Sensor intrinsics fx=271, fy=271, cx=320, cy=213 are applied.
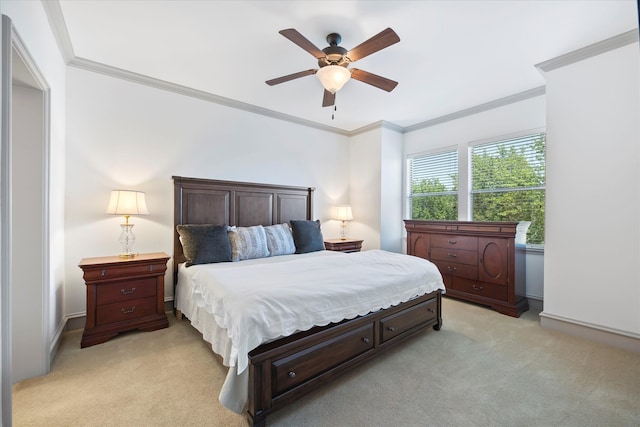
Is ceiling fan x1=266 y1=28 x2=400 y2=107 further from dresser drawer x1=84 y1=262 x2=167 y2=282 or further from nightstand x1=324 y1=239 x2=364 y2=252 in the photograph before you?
nightstand x1=324 y1=239 x2=364 y2=252

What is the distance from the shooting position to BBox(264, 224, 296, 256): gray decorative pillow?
3.52 meters

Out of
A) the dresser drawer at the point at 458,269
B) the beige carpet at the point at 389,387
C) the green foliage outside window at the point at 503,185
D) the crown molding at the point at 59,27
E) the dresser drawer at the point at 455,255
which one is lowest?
the beige carpet at the point at 389,387

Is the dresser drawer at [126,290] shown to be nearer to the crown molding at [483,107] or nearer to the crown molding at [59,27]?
the crown molding at [59,27]

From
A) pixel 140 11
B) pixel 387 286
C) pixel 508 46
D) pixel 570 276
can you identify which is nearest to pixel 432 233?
pixel 570 276

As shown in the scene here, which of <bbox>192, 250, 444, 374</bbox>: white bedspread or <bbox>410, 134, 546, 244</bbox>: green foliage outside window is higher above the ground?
<bbox>410, 134, 546, 244</bbox>: green foliage outside window

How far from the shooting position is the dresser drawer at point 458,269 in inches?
142

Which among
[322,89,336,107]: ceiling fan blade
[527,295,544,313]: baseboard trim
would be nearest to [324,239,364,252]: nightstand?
[322,89,336,107]: ceiling fan blade

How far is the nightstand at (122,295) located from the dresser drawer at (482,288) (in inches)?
145

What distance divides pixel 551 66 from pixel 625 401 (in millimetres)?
3016

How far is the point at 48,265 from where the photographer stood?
6.80ft

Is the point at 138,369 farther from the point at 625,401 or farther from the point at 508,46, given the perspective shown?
the point at 508,46

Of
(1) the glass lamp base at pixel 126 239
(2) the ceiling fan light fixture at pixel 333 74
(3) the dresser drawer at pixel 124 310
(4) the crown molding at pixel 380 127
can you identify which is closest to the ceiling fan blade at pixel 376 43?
(2) the ceiling fan light fixture at pixel 333 74

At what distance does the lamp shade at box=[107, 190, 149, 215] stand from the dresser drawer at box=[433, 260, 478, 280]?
3.88 meters

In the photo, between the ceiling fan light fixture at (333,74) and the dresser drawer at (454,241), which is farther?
the dresser drawer at (454,241)
